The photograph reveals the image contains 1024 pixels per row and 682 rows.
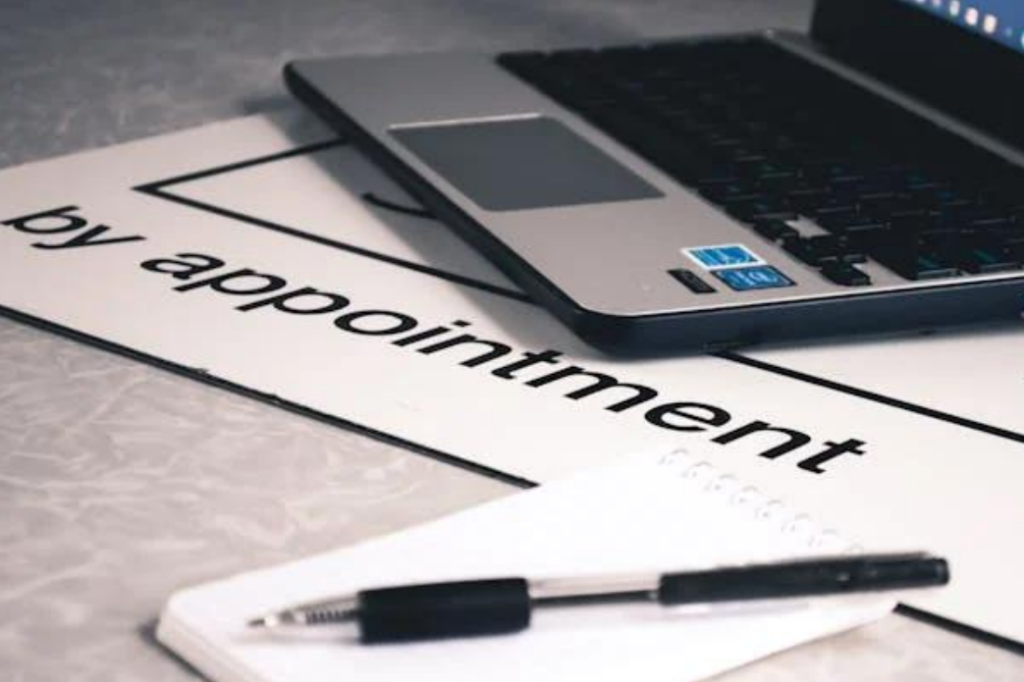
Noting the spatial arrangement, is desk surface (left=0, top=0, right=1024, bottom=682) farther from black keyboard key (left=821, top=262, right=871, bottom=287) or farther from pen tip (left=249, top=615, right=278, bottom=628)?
black keyboard key (left=821, top=262, right=871, bottom=287)

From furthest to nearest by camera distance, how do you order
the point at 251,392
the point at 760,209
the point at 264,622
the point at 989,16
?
the point at 989,16 < the point at 760,209 < the point at 251,392 < the point at 264,622

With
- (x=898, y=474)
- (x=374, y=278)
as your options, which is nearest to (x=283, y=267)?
(x=374, y=278)

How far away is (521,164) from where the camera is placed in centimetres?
79

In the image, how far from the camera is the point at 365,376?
631mm

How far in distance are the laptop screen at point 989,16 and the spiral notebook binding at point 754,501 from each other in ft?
1.21

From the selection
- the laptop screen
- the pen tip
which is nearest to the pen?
the pen tip

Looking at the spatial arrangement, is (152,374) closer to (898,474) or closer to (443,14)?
(898,474)

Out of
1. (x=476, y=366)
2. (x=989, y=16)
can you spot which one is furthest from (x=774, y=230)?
(x=989, y=16)

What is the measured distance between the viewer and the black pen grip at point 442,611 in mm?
451

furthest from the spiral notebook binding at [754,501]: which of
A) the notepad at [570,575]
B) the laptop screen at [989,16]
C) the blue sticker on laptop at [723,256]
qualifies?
the laptop screen at [989,16]

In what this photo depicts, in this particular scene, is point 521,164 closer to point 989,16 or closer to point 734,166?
point 734,166

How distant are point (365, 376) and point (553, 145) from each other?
0.75ft

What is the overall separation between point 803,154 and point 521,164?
4.9 inches

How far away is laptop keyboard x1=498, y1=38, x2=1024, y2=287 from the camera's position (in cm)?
69
